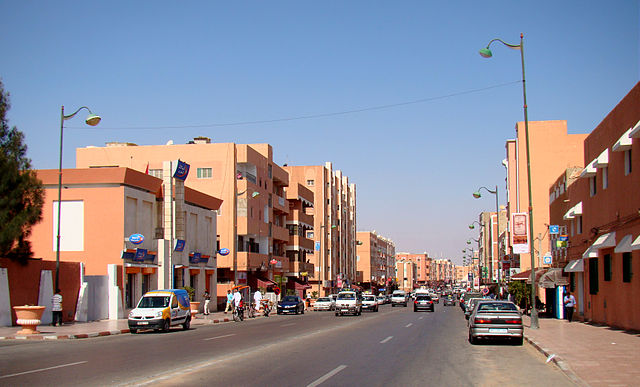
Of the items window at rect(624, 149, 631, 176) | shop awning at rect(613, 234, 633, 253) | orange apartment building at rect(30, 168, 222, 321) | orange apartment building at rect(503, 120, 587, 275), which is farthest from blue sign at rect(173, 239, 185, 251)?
orange apartment building at rect(503, 120, 587, 275)

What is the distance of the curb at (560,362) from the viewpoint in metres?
13.0

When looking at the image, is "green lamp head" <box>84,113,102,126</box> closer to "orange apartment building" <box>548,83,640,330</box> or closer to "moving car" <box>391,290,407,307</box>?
"orange apartment building" <box>548,83,640,330</box>

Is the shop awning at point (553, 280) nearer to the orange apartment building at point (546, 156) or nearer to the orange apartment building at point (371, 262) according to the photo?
the orange apartment building at point (546, 156)

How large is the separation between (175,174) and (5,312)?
Answer: 1808 centimetres

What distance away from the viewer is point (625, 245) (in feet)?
87.1

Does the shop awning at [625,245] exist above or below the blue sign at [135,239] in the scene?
below

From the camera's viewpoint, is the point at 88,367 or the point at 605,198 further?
the point at 605,198

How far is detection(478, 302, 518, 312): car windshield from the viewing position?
2175 centimetres

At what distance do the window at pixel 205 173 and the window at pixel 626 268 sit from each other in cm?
4206

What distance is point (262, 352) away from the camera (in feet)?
61.0

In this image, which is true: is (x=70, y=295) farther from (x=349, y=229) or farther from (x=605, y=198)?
(x=349, y=229)

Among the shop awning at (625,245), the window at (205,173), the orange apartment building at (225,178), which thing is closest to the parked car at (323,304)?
the orange apartment building at (225,178)

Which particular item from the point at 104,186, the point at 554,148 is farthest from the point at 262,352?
the point at 554,148

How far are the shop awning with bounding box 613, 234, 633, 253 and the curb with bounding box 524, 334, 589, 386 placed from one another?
7.14 metres
